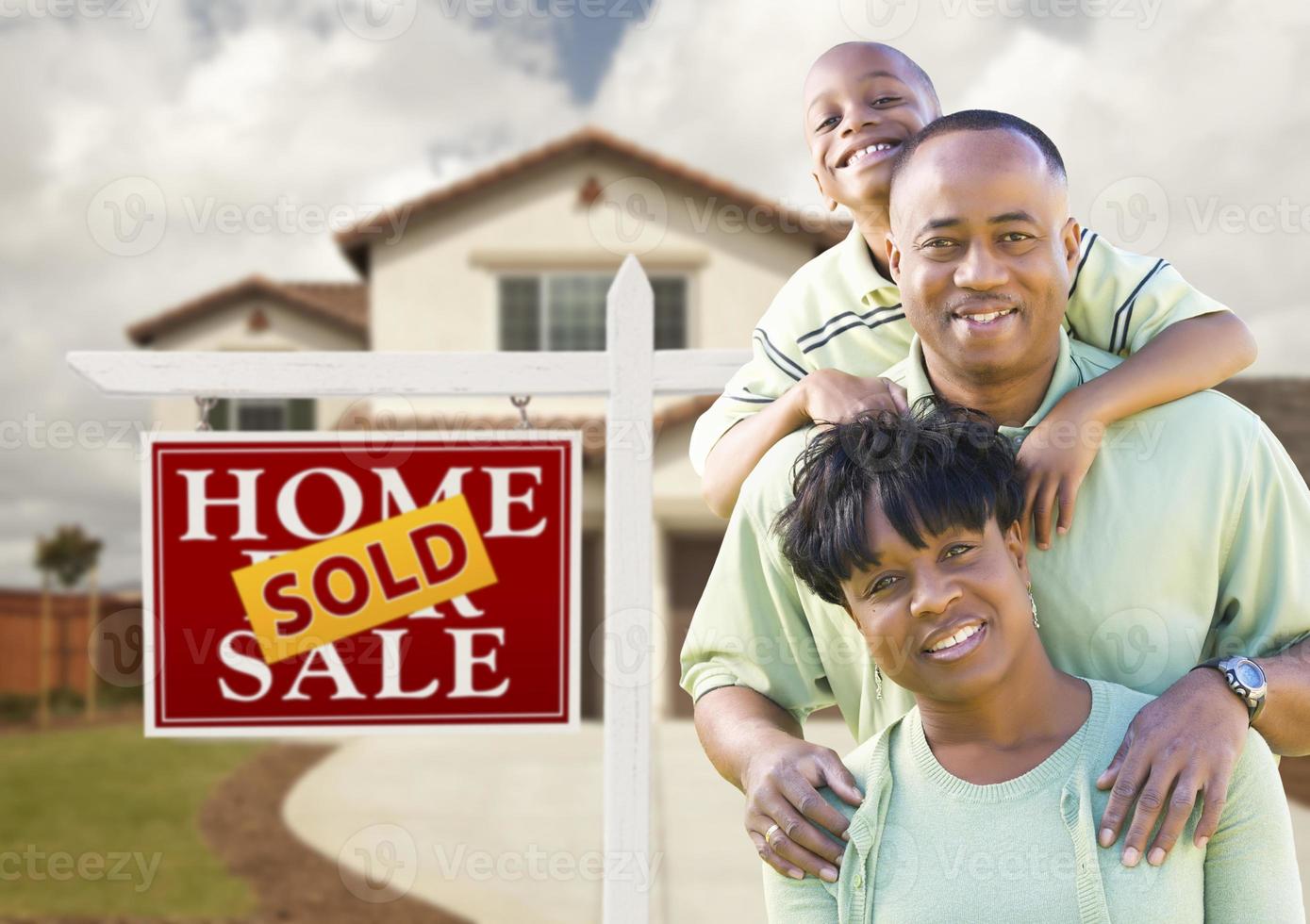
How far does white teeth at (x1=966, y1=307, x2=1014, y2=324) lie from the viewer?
58.5 inches

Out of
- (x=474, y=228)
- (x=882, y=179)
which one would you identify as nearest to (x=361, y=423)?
(x=474, y=228)

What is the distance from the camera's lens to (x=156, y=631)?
3270mm

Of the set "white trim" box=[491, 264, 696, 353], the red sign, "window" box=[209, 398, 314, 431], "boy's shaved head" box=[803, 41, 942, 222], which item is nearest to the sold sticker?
the red sign

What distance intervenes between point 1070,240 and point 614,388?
1663mm

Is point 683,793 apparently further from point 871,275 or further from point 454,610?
point 871,275

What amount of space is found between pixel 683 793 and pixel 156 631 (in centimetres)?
664

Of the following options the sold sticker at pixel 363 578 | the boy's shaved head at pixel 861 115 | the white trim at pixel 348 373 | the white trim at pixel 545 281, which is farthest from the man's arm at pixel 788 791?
the white trim at pixel 545 281

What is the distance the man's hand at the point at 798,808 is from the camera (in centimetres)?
150

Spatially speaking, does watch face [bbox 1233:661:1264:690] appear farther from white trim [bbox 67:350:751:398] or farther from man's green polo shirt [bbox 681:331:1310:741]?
white trim [bbox 67:350:751:398]

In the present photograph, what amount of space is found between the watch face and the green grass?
633 centimetres

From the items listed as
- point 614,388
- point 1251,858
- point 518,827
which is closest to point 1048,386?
point 1251,858

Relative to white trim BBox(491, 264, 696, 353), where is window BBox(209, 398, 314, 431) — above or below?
below

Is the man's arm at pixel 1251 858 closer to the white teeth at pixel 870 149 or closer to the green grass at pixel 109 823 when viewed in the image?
the white teeth at pixel 870 149

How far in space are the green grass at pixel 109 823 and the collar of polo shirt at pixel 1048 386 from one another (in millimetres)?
6161
